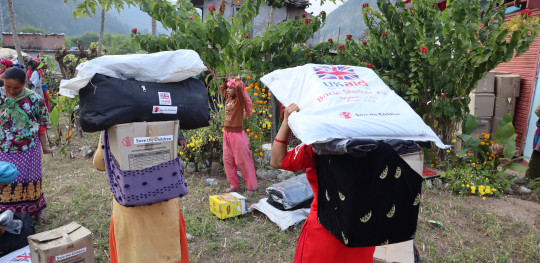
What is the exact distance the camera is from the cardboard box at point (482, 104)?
21.4 ft

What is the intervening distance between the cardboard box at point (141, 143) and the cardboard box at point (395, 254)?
194 cm

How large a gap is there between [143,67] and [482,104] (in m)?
6.54

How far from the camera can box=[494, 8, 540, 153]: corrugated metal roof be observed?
627cm

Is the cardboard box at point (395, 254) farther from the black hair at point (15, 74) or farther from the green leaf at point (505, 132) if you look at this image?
the black hair at point (15, 74)

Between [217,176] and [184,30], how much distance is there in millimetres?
2448

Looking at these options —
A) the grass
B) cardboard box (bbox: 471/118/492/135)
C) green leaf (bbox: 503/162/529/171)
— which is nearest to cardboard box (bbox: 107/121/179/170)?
the grass

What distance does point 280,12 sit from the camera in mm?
19047

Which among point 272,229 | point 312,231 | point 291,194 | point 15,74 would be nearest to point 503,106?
point 291,194

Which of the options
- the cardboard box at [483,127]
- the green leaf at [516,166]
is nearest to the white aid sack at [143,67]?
the green leaf at [516,166]

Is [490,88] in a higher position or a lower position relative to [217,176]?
higher

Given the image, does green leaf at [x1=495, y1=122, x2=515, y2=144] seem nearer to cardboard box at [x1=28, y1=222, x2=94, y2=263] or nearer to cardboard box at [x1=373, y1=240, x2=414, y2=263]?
cardboard box at [x1=373, y1=240, x2=414, y2=263]

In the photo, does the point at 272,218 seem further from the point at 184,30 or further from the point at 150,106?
the point at 184,30

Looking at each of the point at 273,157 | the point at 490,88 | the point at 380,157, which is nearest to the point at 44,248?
the point at 273,157

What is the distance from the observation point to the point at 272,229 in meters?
4.05
